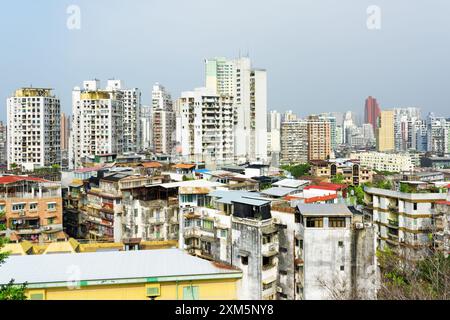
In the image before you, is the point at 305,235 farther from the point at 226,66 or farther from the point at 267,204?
the point at 226,66

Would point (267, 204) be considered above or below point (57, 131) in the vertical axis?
below

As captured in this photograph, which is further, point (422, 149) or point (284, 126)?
point (422, 149)

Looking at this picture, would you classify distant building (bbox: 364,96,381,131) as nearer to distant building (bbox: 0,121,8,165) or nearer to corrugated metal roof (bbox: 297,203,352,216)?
distant building (bbox: 0,121,8,165)

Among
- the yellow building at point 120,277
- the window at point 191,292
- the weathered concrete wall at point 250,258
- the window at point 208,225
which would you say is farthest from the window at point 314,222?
the window at point 191,292

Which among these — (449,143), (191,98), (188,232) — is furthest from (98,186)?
(449,143)

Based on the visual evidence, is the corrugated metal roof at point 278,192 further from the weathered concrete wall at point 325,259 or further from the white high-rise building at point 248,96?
the white high-rise building at point 248,96
